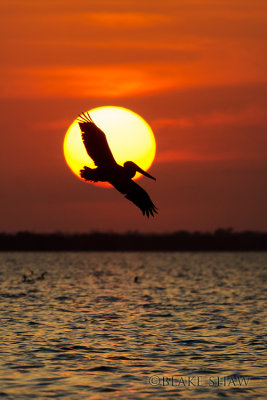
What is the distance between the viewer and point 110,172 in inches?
644

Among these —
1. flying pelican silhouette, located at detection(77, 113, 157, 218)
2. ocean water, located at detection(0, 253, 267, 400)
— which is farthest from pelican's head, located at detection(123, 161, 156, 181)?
ocean water, located at detection(0, 253, 267, 400)

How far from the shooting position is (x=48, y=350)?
96.6 ft

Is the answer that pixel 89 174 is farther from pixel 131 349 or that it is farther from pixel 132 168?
Answer: pixel 131 349

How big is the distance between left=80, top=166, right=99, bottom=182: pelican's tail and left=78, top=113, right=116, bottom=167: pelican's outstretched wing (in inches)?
7.1

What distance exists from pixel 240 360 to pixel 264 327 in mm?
9841

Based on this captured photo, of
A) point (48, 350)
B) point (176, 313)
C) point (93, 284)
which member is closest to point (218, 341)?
point (48, 350)

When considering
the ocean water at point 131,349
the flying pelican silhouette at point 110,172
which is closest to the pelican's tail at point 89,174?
the flying pelican silhouette at point 110,172

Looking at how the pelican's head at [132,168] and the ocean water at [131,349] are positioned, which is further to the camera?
the ocean water at [131,349]

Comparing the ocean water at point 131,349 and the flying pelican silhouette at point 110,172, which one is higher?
the flying pelican silhouette at point 110,172

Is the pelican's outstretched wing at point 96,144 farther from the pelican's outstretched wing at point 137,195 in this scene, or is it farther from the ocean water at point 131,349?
the ocean water at point 131,349

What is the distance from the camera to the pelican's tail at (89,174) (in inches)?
651

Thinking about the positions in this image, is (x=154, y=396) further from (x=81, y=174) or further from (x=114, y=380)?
(x=81, y=174)

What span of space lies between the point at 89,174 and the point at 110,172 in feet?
1.84

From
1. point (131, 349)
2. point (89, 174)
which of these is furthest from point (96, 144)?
point (131, 349)
